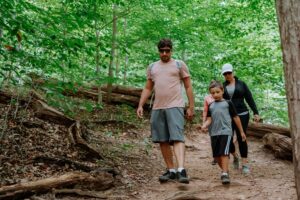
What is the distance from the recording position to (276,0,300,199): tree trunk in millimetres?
2820

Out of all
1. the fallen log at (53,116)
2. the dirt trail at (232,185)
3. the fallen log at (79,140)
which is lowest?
the dirt trail at (232,185)

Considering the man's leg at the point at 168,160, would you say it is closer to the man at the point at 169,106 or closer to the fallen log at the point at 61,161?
the man at the point at 169,106

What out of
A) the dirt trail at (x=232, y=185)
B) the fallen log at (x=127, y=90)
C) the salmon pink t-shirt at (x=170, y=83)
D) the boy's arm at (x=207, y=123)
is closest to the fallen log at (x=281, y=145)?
the dirt trail at (x=232, y=185)

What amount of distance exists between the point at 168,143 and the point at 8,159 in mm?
2746

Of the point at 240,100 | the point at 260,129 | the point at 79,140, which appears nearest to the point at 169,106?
the point at 240,100

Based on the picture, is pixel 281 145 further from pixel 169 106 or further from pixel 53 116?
pixel 53 116

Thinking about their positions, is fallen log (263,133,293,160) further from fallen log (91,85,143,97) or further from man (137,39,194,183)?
fallen log (91,85,143,97)

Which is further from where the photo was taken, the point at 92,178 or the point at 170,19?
the point at 170,19

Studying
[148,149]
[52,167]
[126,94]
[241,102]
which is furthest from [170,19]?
[52,167]

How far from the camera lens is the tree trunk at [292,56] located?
2.82 meters

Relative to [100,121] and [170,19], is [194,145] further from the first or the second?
[170,19]

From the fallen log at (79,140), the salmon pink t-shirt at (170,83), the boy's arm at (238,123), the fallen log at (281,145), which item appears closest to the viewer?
the salmon pink t-shirt at (170,83)

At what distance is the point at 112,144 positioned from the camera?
9.01 metres

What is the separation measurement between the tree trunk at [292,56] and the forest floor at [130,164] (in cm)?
235
